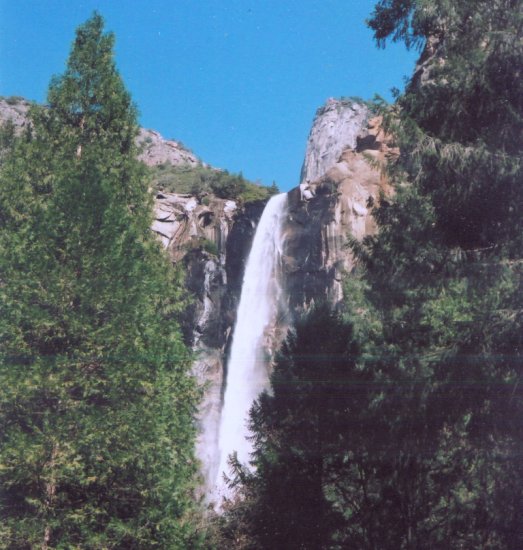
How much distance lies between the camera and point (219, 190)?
41.1 metres

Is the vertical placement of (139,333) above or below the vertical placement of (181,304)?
below

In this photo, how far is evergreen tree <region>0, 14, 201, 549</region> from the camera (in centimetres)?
693

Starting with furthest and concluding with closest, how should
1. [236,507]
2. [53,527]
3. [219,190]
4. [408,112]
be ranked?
[219,190] → [236,507] → [408,112] → [53,527]

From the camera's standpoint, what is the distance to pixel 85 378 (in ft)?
24.0

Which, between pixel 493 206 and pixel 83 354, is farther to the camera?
pixel 493 206

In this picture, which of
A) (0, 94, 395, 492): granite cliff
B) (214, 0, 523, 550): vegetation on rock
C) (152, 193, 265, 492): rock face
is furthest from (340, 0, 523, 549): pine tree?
(152, 193, 265, 492): rock face

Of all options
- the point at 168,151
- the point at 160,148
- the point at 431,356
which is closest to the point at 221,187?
the point at 431,356

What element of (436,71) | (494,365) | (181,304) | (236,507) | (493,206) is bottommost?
(236,507)

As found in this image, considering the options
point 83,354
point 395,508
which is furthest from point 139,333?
point 395,508

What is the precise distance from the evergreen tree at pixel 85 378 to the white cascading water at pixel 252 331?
928 inches


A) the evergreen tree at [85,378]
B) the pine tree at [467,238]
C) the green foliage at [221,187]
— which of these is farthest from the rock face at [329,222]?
the evergreen tree at [85,378]

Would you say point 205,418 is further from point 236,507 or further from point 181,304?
point 181,304

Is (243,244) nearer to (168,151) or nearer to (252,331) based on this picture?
(252,331)

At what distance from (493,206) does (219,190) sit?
34.0 m
